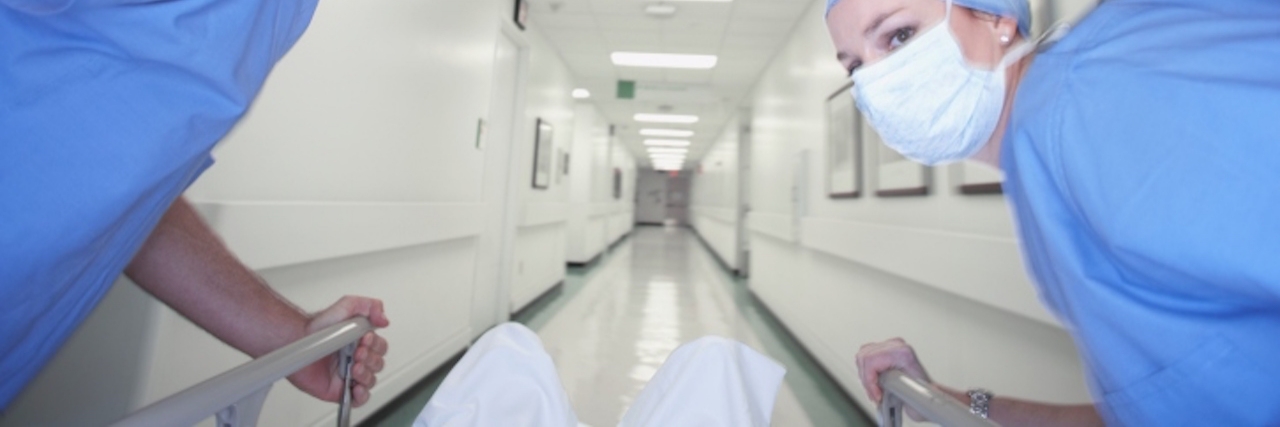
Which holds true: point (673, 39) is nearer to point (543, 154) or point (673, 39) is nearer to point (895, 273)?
point (543, 154)

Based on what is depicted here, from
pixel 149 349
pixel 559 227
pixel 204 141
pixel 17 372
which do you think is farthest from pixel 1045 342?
pixel 559 227

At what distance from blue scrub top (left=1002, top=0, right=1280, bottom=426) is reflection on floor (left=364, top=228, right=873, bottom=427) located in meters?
2.09

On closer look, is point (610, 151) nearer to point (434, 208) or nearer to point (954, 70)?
point (434, 208)

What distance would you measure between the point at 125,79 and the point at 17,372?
443 millimetres

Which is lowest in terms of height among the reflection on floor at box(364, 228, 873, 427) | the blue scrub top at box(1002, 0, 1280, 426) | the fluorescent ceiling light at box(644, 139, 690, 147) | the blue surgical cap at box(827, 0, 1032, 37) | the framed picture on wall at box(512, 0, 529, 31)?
the reflection on floor at box(364, 228, 873, 427)

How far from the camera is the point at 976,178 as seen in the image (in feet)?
5.41

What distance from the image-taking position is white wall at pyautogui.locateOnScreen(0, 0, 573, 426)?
1174 mm

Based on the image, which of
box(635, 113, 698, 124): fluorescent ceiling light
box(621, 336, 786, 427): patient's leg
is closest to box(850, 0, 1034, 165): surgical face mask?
box(621, 336, 786, 427): patient's leg

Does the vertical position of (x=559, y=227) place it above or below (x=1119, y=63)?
below

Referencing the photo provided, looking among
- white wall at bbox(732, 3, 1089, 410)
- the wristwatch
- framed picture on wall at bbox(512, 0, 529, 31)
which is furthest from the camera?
framed picture on wall at bbox(512, 0, 529, 31)

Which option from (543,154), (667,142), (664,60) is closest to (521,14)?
(543,154)

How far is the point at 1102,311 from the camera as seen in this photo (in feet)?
1.89

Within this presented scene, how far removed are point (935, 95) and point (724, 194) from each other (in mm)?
8964

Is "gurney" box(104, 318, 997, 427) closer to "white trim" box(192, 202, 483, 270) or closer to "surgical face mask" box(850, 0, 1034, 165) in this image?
"surgical face mask" box(850, 0, 1034, 165)
